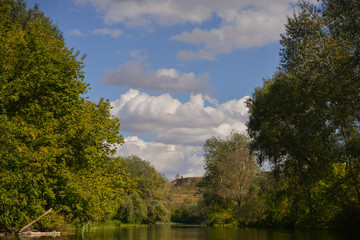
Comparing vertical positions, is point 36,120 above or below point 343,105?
below

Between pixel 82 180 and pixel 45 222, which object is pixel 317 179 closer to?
pixel 82 180

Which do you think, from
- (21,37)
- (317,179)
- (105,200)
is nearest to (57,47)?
(21,37)

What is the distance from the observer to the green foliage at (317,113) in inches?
1001

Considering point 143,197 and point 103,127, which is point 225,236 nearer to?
point 103,127

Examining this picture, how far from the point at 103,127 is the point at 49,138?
5.57m

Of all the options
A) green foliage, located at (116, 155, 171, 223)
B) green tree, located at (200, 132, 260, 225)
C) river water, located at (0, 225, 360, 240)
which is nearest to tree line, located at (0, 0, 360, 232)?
river water, located at (0, 225, 360, 240)

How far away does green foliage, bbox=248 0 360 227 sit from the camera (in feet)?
83.4

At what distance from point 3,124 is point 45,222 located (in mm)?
9928

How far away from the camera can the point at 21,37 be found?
75.4 ft

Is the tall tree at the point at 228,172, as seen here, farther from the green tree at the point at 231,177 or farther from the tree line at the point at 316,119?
the tree line at the point at 316,119

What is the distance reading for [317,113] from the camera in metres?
27.6

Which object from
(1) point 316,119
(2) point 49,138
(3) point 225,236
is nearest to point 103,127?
(2) point 49,138

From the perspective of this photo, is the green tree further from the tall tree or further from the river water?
the river water

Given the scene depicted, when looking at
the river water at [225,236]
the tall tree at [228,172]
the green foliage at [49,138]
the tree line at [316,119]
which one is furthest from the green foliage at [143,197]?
the green foliage at [49,138]
